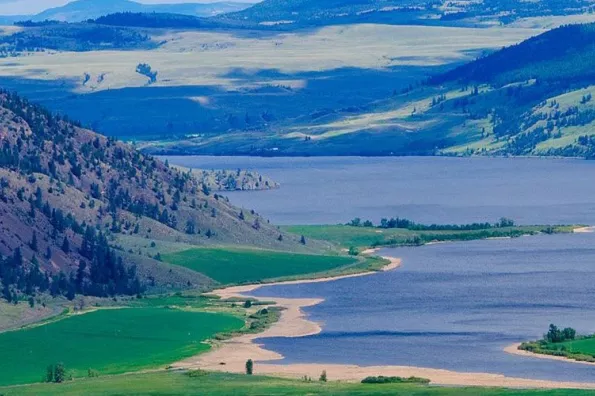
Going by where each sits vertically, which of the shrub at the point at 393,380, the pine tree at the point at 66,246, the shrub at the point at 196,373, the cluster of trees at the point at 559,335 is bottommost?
the shrub at the point at 393,380

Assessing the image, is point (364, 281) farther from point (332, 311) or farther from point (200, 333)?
point (200, 333)

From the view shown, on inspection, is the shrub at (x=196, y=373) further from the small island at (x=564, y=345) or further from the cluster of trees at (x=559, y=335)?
the cluster of trees at (x=559, y=335)

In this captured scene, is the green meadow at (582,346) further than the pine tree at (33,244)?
No

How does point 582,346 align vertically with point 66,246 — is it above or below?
below

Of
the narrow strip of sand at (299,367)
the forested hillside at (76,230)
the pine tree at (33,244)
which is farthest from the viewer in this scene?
the pine tree at (33,244)

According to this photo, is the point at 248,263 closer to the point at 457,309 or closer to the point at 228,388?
the point at 457,309

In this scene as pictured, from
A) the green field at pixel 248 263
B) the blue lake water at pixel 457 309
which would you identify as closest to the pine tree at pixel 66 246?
the green field at pixel 248 263

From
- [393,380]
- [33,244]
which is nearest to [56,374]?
[393,380]
